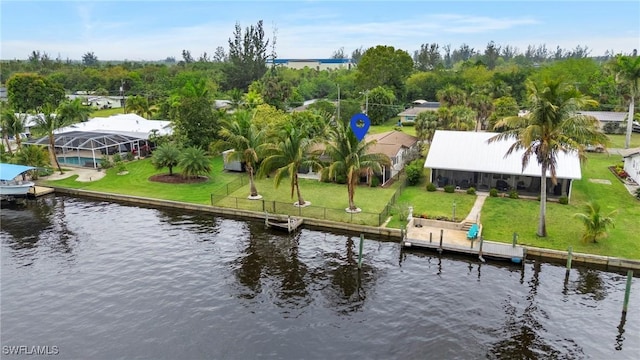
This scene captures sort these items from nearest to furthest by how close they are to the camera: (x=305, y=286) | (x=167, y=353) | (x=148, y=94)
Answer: (x=167, y=353), (x=305, y=286), (x=148, y=94)

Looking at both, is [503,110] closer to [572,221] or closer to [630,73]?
[630,73]

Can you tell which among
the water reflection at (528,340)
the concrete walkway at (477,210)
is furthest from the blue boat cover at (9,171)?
the water reflection at (528,340)

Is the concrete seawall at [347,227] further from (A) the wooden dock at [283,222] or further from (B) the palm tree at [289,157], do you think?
(B) the palm tree at [289,157]

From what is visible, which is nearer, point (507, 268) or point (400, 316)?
point (400, 316)

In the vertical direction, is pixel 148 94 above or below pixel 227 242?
above

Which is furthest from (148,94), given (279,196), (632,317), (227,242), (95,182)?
(632,317)

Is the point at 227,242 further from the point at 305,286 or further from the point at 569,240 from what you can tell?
the point at 569,240

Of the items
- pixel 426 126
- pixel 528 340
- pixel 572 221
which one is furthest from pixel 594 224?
pixel 426 126

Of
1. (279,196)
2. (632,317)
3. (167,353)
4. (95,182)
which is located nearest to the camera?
(167,353)
